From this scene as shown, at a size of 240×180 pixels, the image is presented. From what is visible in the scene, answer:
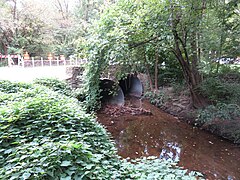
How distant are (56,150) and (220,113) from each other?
460 cm

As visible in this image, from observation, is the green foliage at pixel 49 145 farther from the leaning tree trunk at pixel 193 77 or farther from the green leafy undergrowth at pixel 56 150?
the leaning tree trunk at pixel 193 77

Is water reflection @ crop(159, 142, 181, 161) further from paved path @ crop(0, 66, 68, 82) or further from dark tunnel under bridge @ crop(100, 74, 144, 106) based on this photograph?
paved path @ crop(0, 66, 68, 82)

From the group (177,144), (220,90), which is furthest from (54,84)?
(220,90)

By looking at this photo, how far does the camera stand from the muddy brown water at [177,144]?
3744 mm

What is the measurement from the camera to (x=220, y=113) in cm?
489

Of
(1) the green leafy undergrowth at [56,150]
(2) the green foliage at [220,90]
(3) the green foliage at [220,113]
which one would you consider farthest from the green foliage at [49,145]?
(2) the green foliage at [220,90]

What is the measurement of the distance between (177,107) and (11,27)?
1465cm

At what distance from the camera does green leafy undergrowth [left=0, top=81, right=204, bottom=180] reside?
1476 millimetres

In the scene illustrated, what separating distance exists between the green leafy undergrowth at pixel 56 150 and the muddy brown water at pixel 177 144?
1925 mm

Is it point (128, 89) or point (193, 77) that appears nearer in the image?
point (193, 77)

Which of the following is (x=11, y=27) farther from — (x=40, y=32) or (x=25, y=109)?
(x=25, y=109)

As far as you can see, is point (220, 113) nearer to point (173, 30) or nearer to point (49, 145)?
point (173, 30)

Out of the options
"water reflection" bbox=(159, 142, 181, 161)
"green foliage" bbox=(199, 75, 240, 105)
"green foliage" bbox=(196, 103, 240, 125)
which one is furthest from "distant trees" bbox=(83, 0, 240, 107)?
"water reflection" bbox=(159, 142, 181, 161)

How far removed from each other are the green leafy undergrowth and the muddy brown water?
75.8 inches
